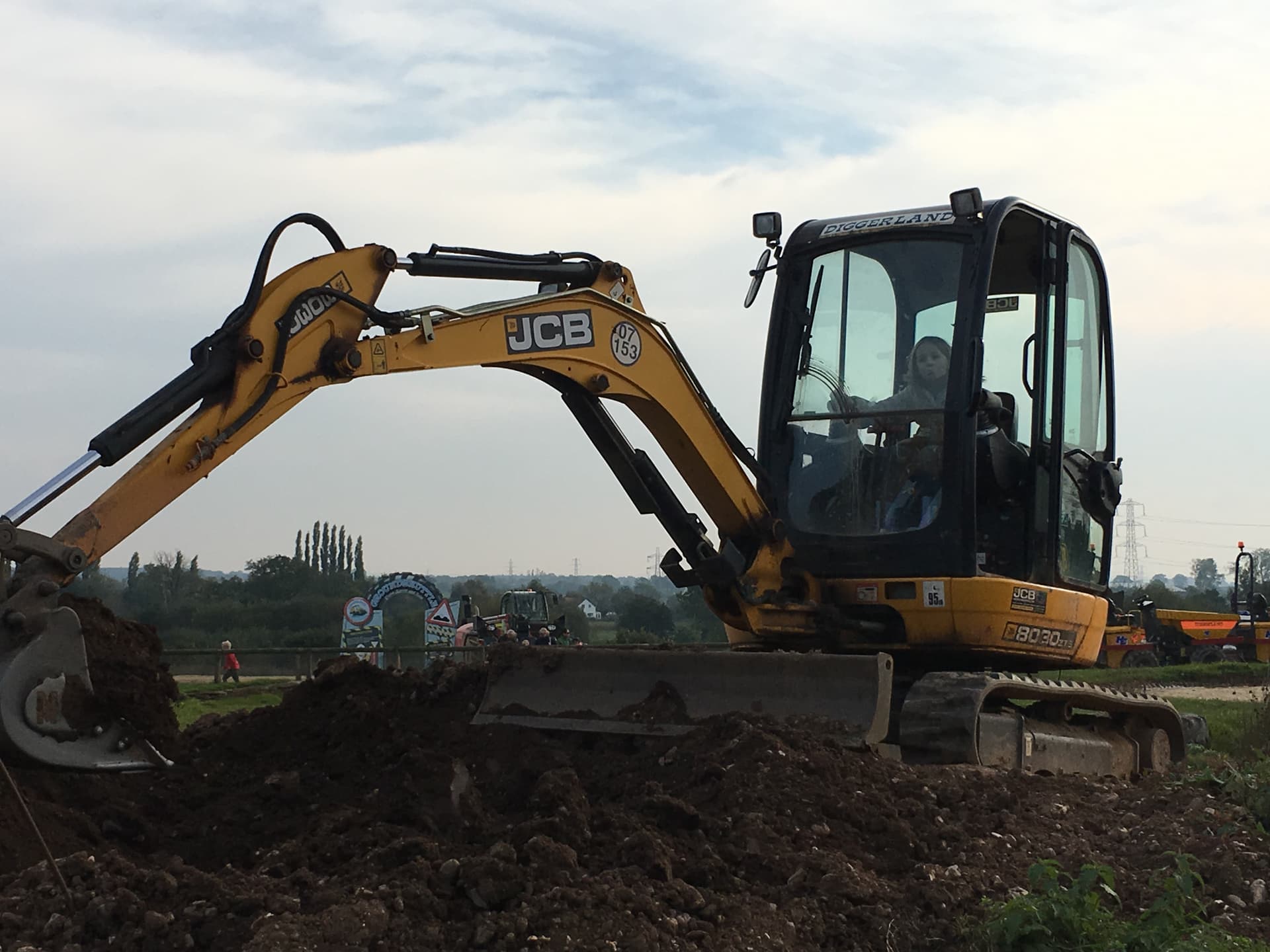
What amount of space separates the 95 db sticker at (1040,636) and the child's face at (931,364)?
135 centimetres

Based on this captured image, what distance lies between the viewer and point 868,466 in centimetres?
769

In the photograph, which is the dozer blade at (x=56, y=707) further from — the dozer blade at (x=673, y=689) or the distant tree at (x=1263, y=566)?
the distant tree at (x=1263, y=566)

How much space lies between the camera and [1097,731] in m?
8.40

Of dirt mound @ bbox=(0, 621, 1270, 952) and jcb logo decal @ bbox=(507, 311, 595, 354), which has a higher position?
jcb logo decal @ bbox=(507, 311, 595, 354)

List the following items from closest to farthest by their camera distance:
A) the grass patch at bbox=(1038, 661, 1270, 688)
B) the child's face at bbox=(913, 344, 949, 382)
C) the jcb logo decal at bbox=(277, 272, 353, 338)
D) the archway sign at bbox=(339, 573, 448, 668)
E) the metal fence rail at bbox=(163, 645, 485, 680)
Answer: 1. the jcb logo decal at bbox=(277, 272, 353, 338)
2. the child's face at bbox=(913, 344, 949, 382)
3. the metal fence rail at bbox=(163, 645, 485, 680)
4. the archway sign at bbox=(339, 573, 448, 668)
5. the grass patch at bbox=(1038, 661, 1270, 688)

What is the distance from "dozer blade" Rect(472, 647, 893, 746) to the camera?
645 centimetres

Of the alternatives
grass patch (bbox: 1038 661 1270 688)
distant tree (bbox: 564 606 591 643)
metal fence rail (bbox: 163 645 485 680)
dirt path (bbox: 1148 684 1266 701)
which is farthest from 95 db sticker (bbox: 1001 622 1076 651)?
distant tree (bbox: 564 606 591 643)

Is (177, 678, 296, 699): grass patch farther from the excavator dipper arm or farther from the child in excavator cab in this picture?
the child in excavator cab

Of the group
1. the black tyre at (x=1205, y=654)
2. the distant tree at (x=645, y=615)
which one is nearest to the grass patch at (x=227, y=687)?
the black tyre at (x=1205, y=654)

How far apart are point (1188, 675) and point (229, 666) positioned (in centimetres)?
1756

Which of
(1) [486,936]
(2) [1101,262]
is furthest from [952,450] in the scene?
(1) [486,936]

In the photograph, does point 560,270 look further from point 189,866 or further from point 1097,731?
point 1097,731

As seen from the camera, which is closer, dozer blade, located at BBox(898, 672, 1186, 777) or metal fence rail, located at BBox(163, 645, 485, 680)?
dozer blade, located at BBox(898, 672, 1186, 777)

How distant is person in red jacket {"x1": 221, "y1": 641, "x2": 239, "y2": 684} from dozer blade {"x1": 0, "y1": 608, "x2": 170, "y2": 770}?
1425 cm
